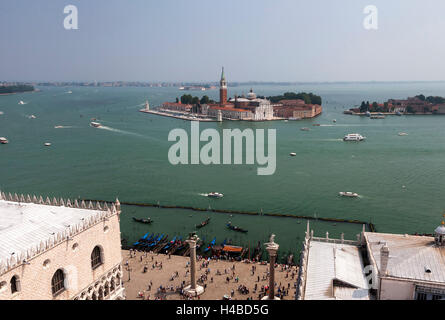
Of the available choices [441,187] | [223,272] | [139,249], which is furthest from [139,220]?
[441,187]

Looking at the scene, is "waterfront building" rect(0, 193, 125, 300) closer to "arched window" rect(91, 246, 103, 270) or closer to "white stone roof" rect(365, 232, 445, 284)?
"arched window" rect(91, 246, 103, 270)

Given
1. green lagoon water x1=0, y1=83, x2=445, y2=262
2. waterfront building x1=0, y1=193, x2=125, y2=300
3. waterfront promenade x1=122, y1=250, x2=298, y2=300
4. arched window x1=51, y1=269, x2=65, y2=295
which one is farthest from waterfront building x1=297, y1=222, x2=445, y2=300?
green lagoon water x1=0, y1=83, x2=445, y2=262

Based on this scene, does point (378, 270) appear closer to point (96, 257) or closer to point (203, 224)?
point (96, 257)

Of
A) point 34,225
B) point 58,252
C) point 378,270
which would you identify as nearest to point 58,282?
point 58,252

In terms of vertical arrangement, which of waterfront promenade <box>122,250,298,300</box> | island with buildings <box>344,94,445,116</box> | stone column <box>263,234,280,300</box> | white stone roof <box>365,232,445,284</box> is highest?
island with buildings <box>344,94,445,116</box>

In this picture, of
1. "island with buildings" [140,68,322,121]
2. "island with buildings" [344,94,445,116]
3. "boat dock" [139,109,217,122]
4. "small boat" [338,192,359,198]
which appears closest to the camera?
"small boat" [338,192,359,198]
